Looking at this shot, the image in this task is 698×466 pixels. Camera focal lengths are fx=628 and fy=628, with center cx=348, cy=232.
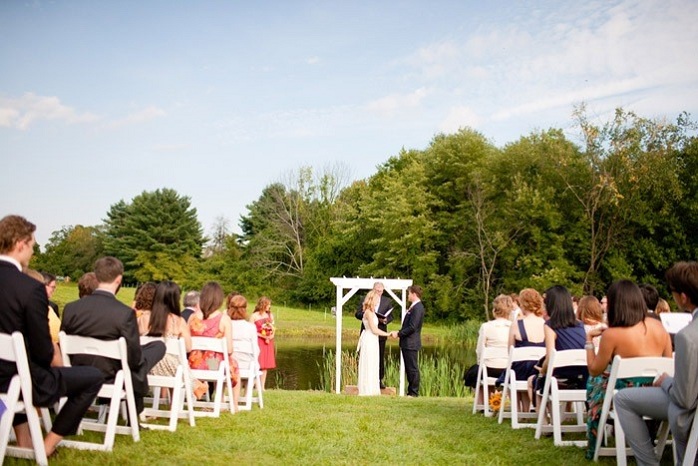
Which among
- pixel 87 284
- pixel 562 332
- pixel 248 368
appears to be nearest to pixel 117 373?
pixel 87 284

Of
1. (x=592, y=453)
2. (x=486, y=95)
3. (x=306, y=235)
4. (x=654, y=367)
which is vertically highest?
(x=486, y=95)

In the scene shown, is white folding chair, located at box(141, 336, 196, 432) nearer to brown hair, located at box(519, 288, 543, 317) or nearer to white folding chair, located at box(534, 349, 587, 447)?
white folding chair, located at box(534, 349, 587, 447)

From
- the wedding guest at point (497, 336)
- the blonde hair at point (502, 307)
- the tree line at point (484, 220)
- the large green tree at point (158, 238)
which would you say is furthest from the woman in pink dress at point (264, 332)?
the large green tree at point (158, 238)

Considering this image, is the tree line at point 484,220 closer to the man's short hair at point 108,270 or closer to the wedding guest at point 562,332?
the wedding guest at point 562,332

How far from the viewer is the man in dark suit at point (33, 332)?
3977 mm

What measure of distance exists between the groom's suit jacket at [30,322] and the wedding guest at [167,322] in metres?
1.90

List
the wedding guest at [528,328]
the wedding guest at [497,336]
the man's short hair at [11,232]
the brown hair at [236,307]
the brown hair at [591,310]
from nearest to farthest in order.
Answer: the man's short hair at [11,232] < the brown hair at [591,310] < the wedding guest at [528,328] < the wedding guest at [497,336] < the brown hair at [236,307]

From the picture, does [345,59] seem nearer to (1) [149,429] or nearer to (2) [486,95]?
(2) [486,95]

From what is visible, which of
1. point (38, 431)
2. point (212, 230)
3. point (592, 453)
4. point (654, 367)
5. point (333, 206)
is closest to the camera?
point (38, 431)

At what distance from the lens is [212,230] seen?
6166 cm

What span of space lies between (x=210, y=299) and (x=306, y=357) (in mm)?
15096

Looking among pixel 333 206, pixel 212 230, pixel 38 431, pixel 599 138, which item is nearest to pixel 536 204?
pixel 599 138

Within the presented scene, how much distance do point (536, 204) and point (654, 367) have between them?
28142mm

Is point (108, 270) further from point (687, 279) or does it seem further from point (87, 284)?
point (687, 279)
